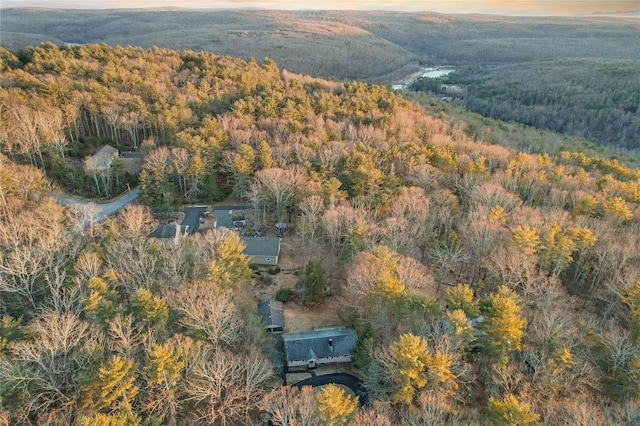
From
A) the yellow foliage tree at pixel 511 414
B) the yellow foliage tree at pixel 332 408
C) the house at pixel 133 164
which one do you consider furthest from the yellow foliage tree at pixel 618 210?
the house at pixel 133 164

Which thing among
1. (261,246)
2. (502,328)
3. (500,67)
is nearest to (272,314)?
(261,246)

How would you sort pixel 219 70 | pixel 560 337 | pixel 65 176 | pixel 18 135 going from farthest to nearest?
pixel 219 70 → pixel 65 176 → pixel 18 135 → pixel 560 337

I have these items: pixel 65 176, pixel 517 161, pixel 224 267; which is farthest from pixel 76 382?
pixel 517 161

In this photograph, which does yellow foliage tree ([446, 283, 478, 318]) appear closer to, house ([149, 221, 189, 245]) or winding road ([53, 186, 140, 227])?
house ([149, 221, 189, 245])

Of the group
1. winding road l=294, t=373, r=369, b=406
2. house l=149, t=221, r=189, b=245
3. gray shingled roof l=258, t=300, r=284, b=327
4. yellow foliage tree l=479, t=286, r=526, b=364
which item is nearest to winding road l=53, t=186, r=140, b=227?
house l=149, t=221, r=189, b=245

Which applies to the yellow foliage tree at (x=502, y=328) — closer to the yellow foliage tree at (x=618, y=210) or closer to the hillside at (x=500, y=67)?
→ the yellow foliage tree at (x=618, y=210)

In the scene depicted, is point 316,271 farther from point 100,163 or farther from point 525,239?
point 100,163

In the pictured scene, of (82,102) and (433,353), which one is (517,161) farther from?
(82,102)
